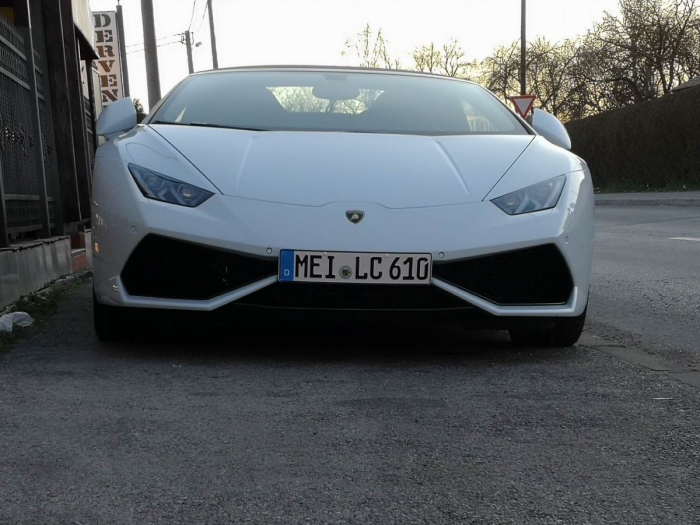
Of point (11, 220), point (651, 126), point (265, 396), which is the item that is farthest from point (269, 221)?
point (651, 126)

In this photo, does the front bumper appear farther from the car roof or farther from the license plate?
the car roof

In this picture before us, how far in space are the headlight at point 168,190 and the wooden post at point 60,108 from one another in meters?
4.87

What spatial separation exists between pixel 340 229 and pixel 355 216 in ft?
0.28

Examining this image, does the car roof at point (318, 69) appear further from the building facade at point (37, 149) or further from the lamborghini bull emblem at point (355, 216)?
the lamborghini bull emblem at point (355, 216)

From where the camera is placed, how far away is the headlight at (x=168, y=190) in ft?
13.0

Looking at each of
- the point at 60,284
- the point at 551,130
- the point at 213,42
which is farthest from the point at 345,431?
the point at 213,42

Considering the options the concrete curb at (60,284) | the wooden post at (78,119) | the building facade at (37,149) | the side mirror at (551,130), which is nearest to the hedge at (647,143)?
the wooden post at (78,119)

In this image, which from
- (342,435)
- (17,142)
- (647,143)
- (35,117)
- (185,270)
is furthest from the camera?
(647,143)

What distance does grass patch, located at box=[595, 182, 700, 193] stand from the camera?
25141mm

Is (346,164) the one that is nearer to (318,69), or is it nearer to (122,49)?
(318,69)

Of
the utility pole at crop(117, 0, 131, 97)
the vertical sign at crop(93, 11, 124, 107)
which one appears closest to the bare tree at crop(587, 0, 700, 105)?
the utility pole at crop(117, 0, 131, 97)

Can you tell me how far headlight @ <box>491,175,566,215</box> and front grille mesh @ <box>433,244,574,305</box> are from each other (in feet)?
0.53

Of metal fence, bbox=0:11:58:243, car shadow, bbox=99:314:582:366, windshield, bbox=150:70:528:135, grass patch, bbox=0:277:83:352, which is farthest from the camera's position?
metal fence, bbox=0:11:58:243

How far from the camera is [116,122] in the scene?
16.0 ft
